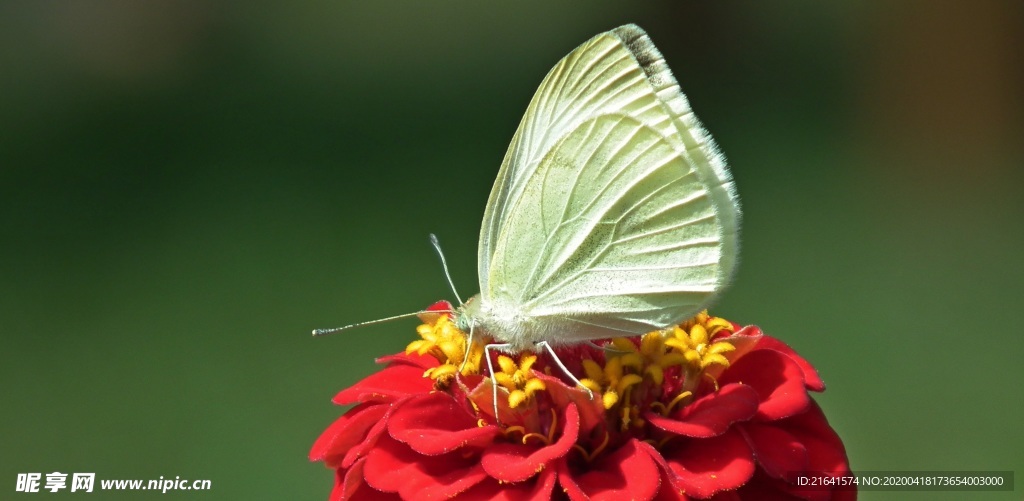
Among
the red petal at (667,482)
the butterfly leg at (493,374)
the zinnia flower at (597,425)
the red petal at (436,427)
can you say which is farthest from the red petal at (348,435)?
the red petal at (667,482)

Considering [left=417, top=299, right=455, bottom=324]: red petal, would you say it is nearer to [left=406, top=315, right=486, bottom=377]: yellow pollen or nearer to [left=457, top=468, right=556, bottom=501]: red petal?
[left=406, top=315, right=486, bottom=377]: yellow pollen

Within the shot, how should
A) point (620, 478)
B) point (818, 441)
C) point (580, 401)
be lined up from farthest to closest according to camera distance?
point (818, 441), point (580, 401), point (620, 478)

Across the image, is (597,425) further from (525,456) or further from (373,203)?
(373,203)

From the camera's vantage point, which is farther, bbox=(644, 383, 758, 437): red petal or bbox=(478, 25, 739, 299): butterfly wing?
bbox=(478, 25, 739, 299): butterfly wing

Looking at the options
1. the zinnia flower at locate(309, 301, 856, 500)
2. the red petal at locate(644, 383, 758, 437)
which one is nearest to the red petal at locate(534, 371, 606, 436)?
the zinnia flower at locate(309, 301, 856, 500)

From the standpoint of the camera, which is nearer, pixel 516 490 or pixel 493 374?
pixel 516 490

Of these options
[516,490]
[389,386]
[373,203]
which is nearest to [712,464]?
[516,490]

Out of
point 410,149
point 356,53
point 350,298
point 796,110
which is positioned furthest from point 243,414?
point 796,110
